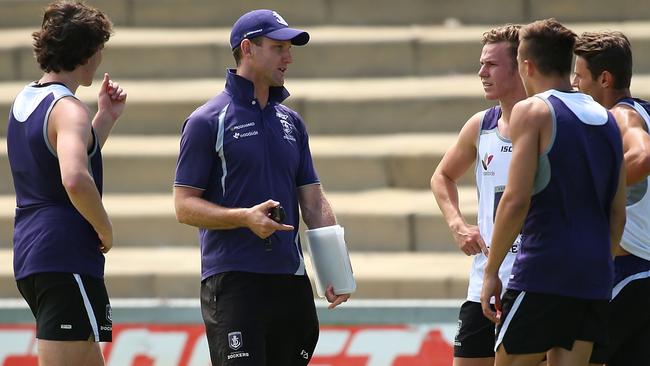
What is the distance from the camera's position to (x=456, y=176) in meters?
5.41

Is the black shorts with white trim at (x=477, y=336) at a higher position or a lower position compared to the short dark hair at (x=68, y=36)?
lower

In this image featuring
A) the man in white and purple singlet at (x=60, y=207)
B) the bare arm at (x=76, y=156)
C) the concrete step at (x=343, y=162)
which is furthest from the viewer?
the concrete step at (x=343, y=162)

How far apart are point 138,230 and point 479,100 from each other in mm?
2862

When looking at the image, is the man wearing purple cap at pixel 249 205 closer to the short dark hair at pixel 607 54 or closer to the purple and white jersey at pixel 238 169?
the purple and white jersey at pixel 238 169

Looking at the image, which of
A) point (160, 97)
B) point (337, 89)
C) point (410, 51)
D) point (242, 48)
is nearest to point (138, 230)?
point (160, 97)

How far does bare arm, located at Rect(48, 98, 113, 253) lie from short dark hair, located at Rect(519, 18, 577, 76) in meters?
1.64

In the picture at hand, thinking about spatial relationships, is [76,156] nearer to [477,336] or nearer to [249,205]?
[249,205]

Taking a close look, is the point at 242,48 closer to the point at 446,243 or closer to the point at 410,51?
the point at 446,243

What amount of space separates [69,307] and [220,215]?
667 millimetres

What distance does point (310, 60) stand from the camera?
407 inches

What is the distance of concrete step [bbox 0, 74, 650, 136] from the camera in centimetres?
962

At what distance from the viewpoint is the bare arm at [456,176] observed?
5098 mm

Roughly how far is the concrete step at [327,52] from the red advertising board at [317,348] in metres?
3.80

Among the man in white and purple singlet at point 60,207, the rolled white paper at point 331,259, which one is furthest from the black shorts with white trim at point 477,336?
→ the man in white and purple singlet at point 60,207
